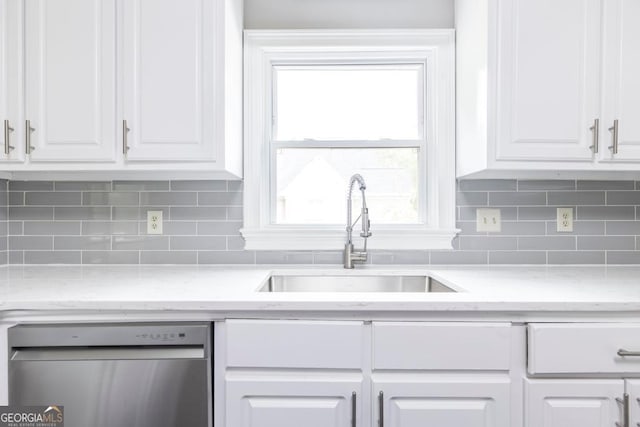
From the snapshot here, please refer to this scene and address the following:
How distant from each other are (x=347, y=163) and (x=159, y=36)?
1.01m

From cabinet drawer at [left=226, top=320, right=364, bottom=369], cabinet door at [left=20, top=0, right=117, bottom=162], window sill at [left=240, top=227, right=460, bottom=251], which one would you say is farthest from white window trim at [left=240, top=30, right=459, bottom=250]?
cabinet drawer at [left=226, top=320, right=364, bottom=369]

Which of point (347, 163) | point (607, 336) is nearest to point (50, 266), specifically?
point (347, 163)

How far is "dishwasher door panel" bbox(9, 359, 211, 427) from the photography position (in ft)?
Result: 4.14

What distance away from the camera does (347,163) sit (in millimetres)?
2080

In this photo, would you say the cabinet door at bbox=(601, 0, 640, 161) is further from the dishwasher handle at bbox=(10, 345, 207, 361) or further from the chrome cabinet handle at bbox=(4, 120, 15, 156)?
the chrome cabinet handle at bbox=(4, 120, 15, 156)

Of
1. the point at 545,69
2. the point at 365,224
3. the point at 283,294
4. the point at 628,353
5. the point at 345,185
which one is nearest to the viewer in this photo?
the point at 628,353

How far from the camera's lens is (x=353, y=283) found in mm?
1971

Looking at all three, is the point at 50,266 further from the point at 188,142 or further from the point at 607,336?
the point at 607,336

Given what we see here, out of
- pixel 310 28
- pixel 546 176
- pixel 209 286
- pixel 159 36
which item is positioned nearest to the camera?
pixel 209 286

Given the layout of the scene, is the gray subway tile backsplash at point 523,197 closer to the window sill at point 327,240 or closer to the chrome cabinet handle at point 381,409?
the window sill at point 327,240

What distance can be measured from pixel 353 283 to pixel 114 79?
1.35m

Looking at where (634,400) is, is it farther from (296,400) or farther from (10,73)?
(10,73)

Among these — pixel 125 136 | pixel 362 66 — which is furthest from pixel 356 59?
pixel 125 136

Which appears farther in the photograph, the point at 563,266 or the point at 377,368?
the point at 563,266
